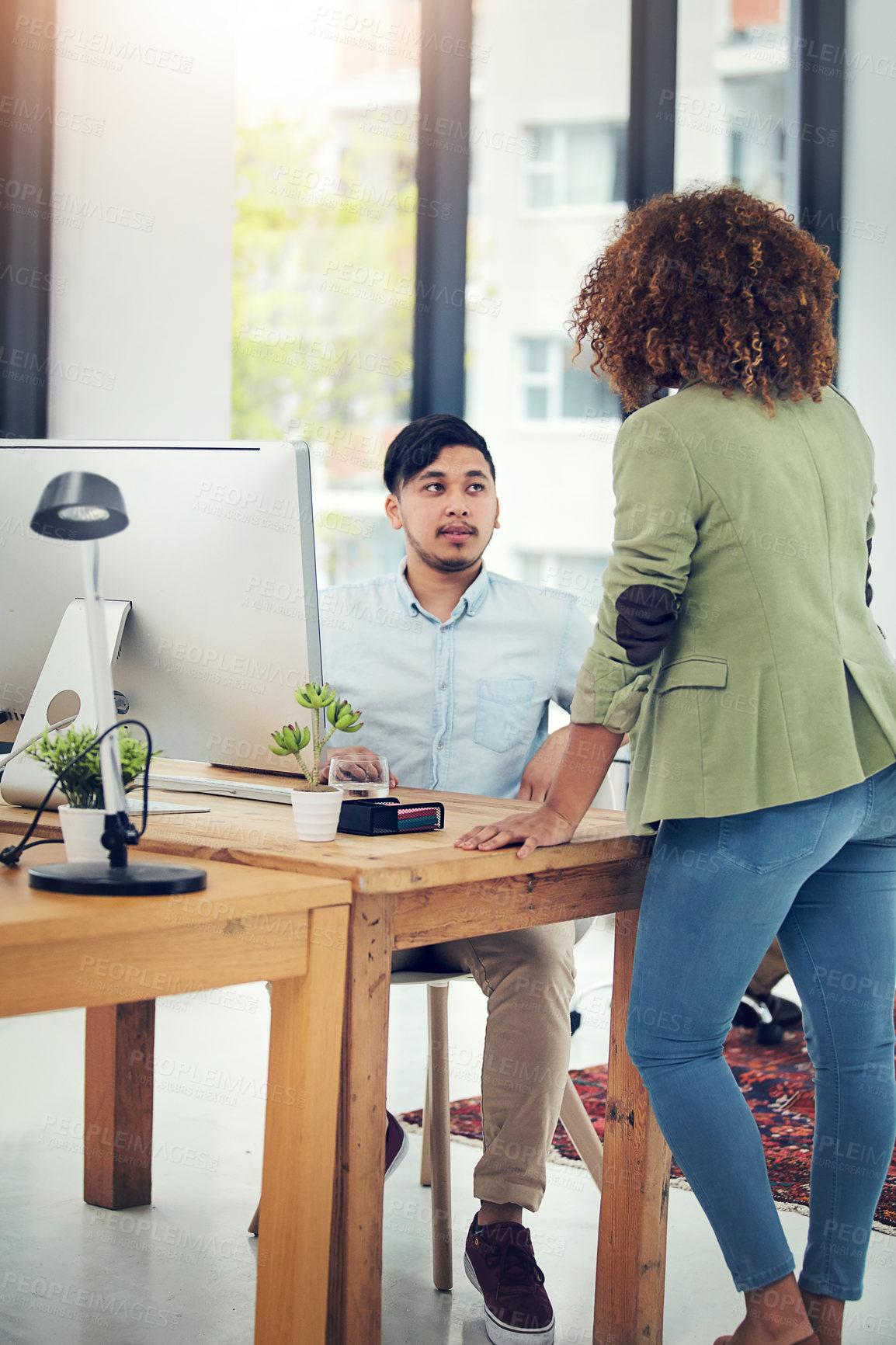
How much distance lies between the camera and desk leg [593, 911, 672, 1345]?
1.60m

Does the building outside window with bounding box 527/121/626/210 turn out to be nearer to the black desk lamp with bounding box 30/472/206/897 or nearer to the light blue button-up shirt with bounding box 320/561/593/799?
the light blue button-up shirt with bounding box 320/561/593/799

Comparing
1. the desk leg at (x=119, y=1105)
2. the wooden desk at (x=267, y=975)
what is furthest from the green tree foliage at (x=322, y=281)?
the wooden desk at (x=267, y=975)

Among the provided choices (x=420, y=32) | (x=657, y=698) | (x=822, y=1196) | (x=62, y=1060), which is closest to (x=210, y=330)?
Result: (x=420, y=32)

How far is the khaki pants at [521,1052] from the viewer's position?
1702mm

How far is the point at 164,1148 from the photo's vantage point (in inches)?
92.8

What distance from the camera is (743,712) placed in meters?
1.38

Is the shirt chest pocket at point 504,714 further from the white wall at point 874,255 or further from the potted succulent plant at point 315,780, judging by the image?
the white wall at point 874,255

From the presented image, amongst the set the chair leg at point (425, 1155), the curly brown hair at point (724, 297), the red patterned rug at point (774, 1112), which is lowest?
the red patterned rug at point (774, 1112)

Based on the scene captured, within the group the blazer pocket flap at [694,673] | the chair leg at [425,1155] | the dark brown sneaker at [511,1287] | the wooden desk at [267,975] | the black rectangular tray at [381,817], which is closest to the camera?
the wooden desk at [267,975]

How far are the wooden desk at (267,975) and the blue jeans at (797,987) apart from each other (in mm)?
385

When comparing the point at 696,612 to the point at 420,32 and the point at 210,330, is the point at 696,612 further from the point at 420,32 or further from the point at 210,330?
the point at 420,32

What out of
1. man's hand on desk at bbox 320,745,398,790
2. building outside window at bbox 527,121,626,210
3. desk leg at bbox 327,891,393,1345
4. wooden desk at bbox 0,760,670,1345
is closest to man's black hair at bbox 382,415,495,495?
man's hand on desk at bbox 320,745,398,790

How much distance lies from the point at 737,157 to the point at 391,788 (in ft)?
11.2

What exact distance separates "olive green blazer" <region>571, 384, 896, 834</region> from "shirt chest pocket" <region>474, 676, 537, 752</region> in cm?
67
